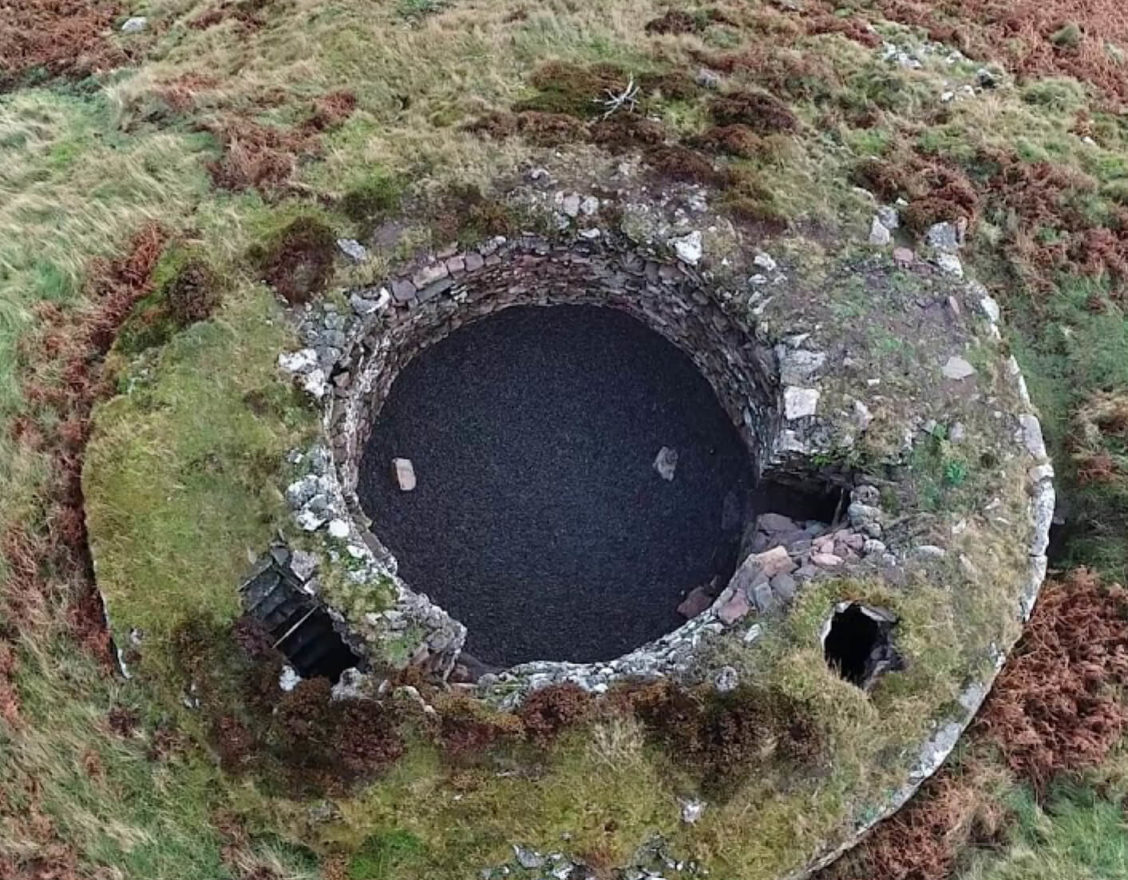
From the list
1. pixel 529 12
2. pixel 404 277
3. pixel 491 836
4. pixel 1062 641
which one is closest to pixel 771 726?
pixel 491 836

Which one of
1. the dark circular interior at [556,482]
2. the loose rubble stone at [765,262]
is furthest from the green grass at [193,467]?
the loose rubble stone at [765,262]

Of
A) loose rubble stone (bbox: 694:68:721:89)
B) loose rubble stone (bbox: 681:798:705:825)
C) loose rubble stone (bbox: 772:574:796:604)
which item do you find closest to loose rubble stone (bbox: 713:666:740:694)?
loose rubble stone (bbox: 772:574:796:604)

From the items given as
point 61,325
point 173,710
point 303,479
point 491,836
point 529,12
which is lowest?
point 491,836

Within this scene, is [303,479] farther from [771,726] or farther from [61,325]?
[771,726]

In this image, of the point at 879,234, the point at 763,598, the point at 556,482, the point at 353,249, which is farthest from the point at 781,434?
the point at 353,249

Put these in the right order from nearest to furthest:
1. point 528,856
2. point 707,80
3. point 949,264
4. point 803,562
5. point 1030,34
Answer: point 528,856 < point 803,562 < point 949,264 < point 707,80 < point 1030,34

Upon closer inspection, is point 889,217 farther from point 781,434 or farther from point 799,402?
point 781,434
